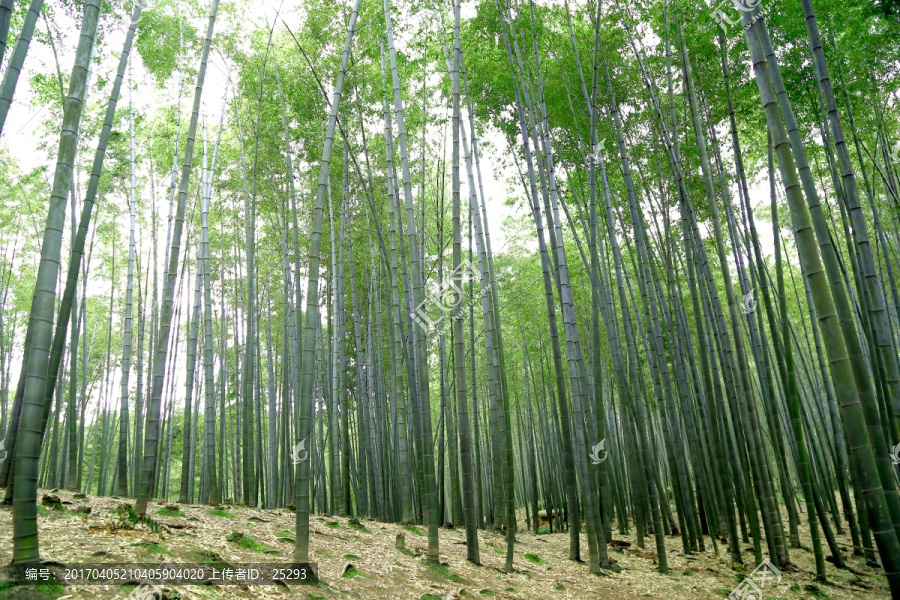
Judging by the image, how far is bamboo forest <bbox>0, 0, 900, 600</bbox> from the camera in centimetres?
224

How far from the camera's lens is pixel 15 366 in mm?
8602

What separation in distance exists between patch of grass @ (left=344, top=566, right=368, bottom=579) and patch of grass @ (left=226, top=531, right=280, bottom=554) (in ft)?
1.48

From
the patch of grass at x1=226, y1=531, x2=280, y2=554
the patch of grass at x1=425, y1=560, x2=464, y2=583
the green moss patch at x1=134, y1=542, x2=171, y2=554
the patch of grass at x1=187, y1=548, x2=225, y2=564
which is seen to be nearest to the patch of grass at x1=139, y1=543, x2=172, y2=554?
the green moss patch at x1=134, y1=542, x2=171, y2=554

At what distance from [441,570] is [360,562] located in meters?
0.54

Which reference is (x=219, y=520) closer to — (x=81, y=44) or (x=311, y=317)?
(x=311, y=317)

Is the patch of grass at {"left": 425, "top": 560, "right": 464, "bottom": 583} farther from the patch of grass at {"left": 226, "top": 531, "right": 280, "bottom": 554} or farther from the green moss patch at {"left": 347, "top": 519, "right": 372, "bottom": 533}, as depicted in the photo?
the green moss patch at {"left": 347, "top": 519, "right": 372, "bottom": 533}

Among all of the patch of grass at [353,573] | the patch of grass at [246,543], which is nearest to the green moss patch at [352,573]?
the patch of grass at [353,573]

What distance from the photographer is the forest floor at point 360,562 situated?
2.28m

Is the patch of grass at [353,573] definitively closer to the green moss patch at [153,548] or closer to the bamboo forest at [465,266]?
the bamboo forest at [465,266]

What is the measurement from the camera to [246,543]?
3.03 m

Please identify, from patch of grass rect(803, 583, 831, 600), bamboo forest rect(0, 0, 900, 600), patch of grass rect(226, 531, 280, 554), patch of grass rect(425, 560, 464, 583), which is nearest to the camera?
bamboo forest rect(0, 0, 900, 600)

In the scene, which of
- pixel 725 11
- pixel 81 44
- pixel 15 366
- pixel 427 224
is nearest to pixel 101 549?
pixel 81 44

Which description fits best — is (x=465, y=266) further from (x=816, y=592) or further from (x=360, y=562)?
(x=816, y=592)

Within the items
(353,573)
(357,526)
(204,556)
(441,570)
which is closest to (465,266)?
(357,526)
